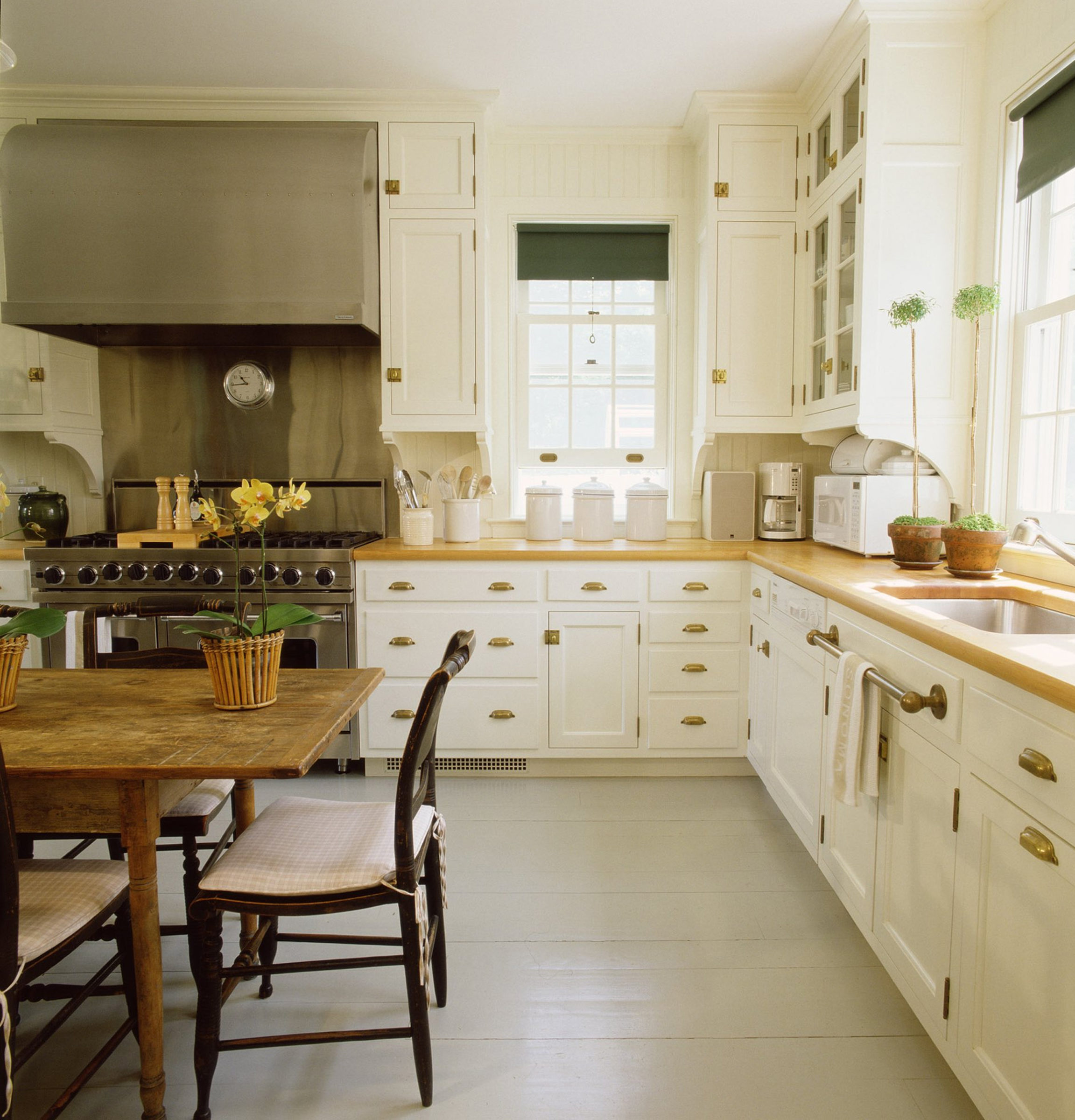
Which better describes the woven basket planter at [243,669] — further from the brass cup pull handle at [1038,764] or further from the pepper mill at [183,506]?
the pepper mill at [183,506]

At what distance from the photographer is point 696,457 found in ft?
11.8

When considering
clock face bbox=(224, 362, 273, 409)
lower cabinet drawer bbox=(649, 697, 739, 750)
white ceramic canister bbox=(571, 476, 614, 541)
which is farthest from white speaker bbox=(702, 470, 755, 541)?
clock face bbox=(224, 362, 273, 409)

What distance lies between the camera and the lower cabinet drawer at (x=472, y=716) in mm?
3203

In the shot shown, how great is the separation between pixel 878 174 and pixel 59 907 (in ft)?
9.97

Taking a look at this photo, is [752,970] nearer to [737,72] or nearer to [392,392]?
[392,392]

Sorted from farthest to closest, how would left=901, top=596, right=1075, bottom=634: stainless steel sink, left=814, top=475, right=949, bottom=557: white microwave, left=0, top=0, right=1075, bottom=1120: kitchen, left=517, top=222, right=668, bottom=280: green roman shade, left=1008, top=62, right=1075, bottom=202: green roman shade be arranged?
left=517, top=222, right=668, bottom=280: green roman shade < left=814, top=475, right=949, bottom=557: white microwave < left=1008, top=62, right=1075, bottom=202: green roman shade < left=901, top=596, right=1075, bottom=634: stainless steel sink < left=0, top=0, right=1075, bottom=1120: kitchen

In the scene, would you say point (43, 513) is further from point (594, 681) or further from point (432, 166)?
point (594, 681)

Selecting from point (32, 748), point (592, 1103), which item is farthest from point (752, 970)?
point (32, 748)

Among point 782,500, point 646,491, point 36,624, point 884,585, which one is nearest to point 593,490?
point 646,491

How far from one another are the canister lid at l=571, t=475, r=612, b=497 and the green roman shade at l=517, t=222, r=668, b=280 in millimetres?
989

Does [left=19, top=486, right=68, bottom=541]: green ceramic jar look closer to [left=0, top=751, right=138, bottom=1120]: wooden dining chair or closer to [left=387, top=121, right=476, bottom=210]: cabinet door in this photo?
[left=387, top=121, right=476, bottom=210]: cabinet door

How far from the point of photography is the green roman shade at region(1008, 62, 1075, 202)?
7.16 feet

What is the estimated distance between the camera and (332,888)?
143 cm

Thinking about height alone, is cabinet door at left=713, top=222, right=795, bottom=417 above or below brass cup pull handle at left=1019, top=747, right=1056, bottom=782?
above
